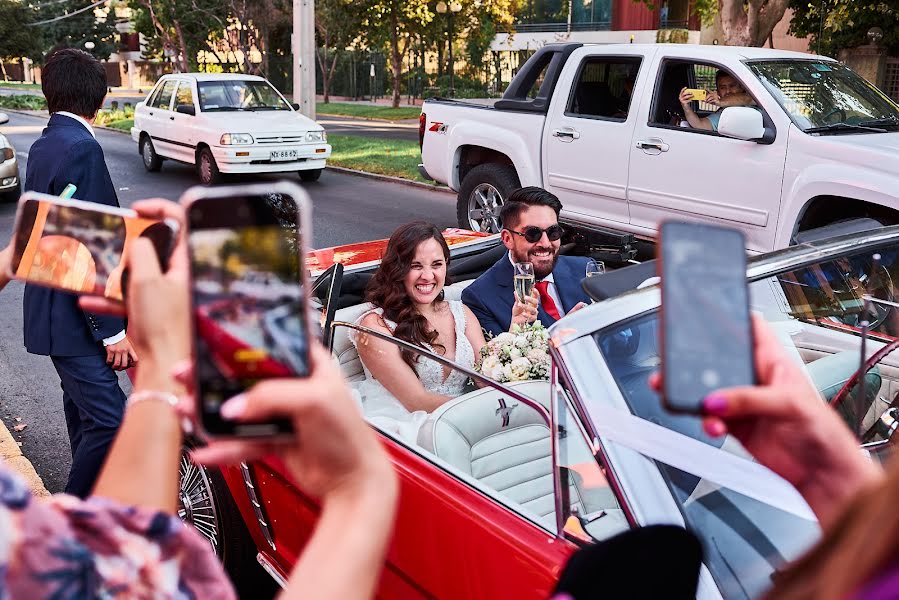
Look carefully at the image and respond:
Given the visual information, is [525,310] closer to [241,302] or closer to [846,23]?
[241,302]

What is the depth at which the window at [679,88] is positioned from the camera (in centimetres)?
759

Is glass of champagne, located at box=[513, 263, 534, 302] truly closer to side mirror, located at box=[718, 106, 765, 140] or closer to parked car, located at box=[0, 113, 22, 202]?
side mirror, located at box=[718, 106, 765, 140]

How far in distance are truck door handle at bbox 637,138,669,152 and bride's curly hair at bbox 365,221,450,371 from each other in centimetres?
399

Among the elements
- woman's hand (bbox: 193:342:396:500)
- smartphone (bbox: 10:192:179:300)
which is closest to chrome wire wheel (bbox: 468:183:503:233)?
smartphone (bbox: 10:192:179:300)

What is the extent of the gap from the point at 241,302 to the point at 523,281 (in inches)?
123

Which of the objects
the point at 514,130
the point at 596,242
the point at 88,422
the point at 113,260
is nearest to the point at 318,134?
the point at 514,130

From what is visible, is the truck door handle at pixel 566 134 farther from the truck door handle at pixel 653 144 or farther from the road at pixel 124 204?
the road at pixel 124 204

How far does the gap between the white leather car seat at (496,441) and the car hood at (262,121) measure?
11858 millimetres

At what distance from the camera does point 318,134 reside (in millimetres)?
14609

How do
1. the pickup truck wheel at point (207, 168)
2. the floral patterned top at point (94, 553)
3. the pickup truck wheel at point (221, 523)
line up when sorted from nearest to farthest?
the floral patterned top at point (94, 553) < the pickup truck wheel at point (221, 523) < the pickup truck wheel at point (207, 168)

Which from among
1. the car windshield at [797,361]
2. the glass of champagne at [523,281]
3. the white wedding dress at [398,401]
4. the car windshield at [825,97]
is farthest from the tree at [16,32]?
the car windshield at [797,361]

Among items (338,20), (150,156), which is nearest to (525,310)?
(150,156)

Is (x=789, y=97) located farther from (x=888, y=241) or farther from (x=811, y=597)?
(x=811, y=597)

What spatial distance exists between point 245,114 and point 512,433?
12974mm
